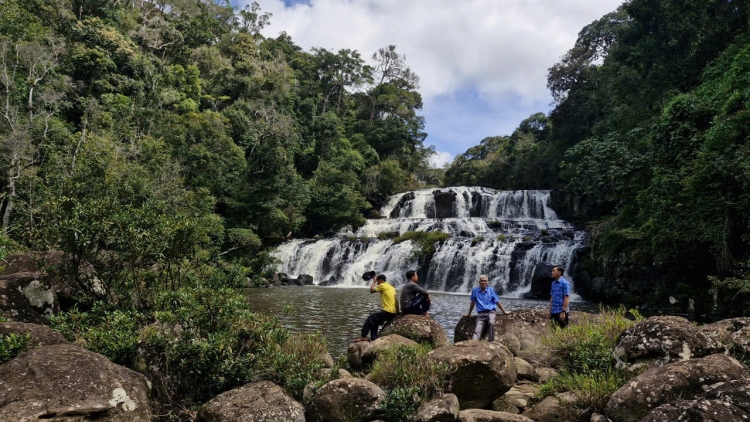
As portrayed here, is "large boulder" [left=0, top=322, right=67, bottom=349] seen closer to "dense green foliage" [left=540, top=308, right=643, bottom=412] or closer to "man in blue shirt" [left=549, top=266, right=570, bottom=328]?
"dense green foliage" [left=540, top=308, right=643, bottom=412]

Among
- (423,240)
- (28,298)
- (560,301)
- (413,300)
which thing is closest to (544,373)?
(560,301)

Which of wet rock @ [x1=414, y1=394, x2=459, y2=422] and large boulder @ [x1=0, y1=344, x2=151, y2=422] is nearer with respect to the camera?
large boulder @ [x1=0, y1=344, x2=151, y2=422]

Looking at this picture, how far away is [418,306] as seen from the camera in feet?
26.1

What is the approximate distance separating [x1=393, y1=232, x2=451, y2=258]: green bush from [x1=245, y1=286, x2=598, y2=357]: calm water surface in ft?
19.4

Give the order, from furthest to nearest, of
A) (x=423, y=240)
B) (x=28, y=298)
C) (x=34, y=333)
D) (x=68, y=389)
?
(x=423, y=240), (x=28, y=298), (x=34, y=333), (x=68, y=389)

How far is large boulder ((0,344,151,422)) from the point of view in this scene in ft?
13.2

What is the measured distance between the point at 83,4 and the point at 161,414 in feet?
150

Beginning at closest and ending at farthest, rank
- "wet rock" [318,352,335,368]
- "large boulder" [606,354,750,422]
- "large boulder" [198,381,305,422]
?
"large boulder" [606,354,750,422], "large boulder" [198,381,305,422], "wet rock" [318,352,335,368]

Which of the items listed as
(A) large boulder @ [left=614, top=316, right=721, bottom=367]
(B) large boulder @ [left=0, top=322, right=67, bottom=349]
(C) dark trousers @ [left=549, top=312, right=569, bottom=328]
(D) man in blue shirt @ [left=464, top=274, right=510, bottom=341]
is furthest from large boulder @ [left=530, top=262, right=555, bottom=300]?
(B) large boulder @ [left=0, top=322, right=67, bottom=349]

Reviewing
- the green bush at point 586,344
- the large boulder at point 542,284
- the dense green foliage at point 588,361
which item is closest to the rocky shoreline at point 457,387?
the dense green foliage at point 588,361

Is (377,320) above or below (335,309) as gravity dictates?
above

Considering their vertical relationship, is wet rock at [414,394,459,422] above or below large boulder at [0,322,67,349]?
below

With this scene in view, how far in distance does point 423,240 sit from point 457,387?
21243 millimetres

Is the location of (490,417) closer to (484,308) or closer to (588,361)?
(588,361)
